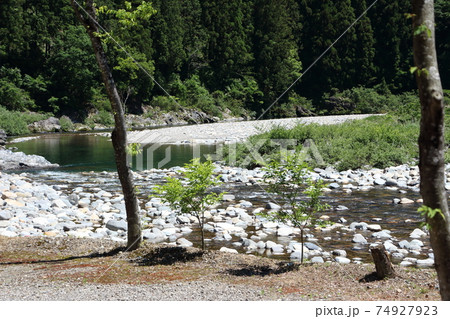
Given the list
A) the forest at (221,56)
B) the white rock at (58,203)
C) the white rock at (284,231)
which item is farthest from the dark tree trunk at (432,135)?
the forest at (221,56)

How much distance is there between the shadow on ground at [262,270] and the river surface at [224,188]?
1.18m

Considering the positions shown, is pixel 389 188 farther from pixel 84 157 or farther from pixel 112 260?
pixel 84 157

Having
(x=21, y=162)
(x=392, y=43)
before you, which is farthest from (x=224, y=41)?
(x=21, y=162)

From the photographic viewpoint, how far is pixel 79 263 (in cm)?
595

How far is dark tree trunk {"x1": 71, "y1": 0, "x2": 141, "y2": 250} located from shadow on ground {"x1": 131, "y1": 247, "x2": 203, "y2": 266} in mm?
375

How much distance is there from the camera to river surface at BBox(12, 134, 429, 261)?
7.82 m

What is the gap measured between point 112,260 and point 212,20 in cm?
5398

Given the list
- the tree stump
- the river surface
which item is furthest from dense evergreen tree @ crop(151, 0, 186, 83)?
the tree stump

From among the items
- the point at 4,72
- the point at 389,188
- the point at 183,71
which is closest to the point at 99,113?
the point at 4,72

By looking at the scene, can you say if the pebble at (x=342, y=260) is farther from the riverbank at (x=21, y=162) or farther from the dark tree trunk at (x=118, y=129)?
the riverbank at (x=21, y=162)

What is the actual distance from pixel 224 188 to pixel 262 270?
7.42 m

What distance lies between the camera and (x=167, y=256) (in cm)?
609

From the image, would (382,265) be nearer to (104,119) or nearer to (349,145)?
(349,145)

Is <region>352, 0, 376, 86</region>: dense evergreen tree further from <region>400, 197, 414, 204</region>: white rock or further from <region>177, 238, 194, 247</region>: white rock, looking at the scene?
<region>177, 238, 194, 247</region>: white rock
